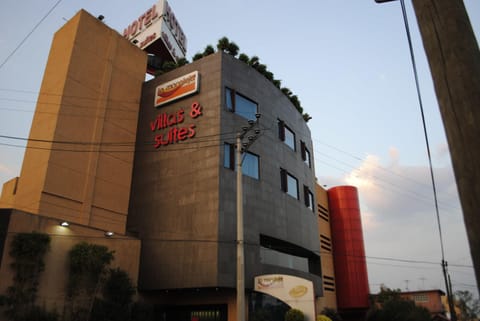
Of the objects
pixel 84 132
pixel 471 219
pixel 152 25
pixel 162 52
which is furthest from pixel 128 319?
pixel 152 25

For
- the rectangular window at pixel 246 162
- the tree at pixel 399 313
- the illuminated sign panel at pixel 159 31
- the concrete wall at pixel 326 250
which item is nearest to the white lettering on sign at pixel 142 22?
the illuminated sign panel at pixel 159 31

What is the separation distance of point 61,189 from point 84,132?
5173 millimetres

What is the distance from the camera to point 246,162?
30.4m

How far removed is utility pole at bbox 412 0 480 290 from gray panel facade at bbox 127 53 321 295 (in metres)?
23.0

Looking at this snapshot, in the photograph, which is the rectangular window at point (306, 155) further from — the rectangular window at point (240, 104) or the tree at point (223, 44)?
the tree at point (223, 44)

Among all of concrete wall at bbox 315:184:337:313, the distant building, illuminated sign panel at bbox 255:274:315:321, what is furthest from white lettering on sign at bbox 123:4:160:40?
the distant building

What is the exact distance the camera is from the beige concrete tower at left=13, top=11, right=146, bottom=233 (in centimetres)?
2803

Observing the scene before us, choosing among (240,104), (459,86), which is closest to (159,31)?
(240,104)

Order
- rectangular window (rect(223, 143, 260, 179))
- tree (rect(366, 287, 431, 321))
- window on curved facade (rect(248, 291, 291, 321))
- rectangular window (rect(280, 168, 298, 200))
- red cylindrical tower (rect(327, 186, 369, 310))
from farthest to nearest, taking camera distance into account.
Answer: red cylindrical tower (rect(327, 186, 369, 310)) → tree (rect(366, 287, 431, 321)) → rectangular window (rect(280, 168, 298, 200)) → rectangular window (rect(223, 143, 260, 179)) → window on curved facade (rect(248, 291, 291, 321))

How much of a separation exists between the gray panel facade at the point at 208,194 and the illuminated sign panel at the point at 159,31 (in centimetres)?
1048

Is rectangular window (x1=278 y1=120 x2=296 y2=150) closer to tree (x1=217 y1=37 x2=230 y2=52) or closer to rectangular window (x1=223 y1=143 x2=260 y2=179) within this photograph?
rectangular window (x1=223 y1=143 x2=260 y2=179)

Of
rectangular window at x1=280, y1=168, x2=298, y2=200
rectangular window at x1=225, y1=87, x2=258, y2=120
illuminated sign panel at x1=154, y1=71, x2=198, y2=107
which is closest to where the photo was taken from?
rectangular window at x1=225, y1=87, x2=258, y2=120

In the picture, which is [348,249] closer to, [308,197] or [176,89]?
[308,197]

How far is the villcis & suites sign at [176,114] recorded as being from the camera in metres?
30.5
